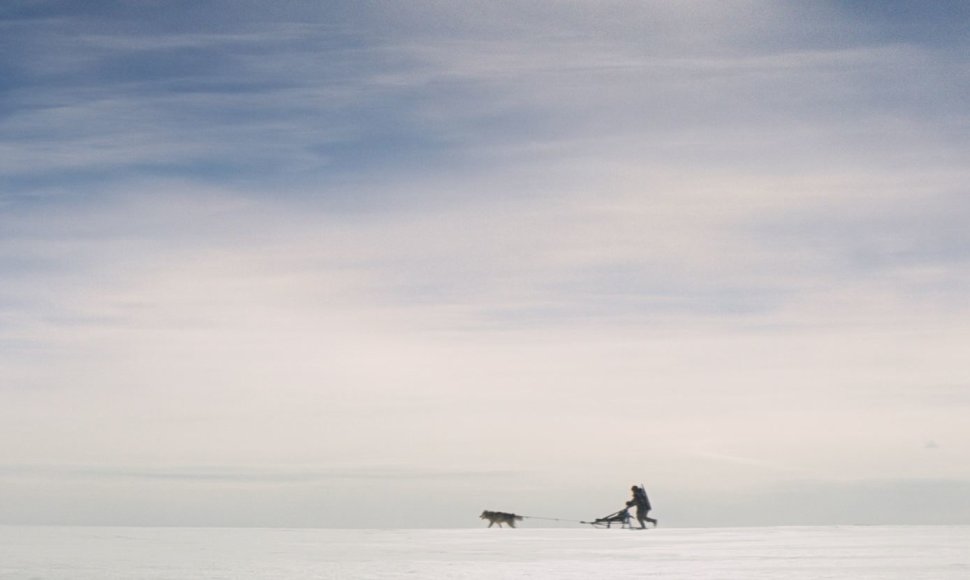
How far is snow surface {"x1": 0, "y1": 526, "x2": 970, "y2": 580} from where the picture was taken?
2572 cm

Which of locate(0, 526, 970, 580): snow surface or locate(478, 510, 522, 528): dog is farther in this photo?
locate(478, 510, 522, 528): dog

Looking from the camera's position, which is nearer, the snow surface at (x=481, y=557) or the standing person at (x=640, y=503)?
the snow surface at (x=481, y=557)

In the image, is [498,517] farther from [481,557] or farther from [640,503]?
[481,557]

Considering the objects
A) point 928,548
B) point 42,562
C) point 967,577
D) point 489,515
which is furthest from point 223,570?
point 489,515

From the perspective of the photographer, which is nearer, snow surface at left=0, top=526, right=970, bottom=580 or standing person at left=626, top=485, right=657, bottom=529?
snow surface at left=0, top=526, right=970, bottom=580

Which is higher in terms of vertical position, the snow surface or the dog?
the dog

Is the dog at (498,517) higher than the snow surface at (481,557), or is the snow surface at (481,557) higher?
the dog at (498,517)

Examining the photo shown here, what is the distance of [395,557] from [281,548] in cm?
646

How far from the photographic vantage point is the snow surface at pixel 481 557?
25722 mm

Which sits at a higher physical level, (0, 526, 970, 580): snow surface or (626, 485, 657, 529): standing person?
(626, 485, 657, 529): standing person

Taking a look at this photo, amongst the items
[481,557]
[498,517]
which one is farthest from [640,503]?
Answer: [481,557]

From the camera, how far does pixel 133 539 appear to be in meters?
42.1

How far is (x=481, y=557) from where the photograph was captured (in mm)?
32000

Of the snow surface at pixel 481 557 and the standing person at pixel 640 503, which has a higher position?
the standing person at pixel 640 503
